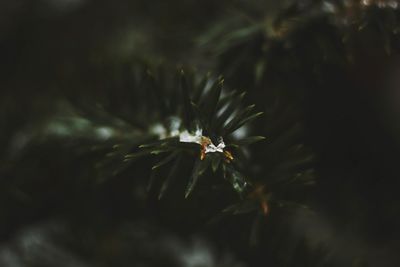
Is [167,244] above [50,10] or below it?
below

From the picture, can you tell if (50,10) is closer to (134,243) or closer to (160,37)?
(160,37)

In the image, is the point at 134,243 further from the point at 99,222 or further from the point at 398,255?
the point at 398,255

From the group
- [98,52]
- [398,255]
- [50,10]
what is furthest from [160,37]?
[398,255]

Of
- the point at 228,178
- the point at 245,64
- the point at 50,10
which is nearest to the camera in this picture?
the point at 228,178

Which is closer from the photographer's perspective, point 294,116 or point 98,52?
point 294,116

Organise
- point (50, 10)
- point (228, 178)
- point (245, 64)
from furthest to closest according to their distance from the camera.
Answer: point (50, 10) < point (245, 64) < point (228, 178)

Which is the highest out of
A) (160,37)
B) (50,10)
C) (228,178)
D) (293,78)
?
(50,10)

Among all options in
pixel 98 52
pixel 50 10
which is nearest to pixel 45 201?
pixel 98 52
